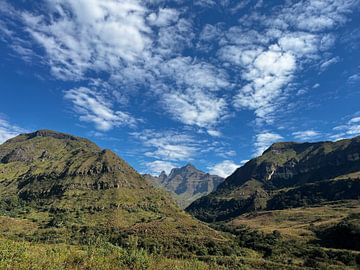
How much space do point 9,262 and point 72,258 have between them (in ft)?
21.5

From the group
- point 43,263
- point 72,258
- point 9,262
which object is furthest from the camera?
point 72,258

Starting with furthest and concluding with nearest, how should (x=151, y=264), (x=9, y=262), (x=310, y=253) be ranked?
1. (x=310, y=253)
2. (x=151, y=264)
3. (x=9, y=262)

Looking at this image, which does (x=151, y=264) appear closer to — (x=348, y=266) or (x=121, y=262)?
(x=121, y=262)

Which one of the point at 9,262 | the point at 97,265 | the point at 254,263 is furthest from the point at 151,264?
the point at 254,263

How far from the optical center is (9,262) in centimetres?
2630

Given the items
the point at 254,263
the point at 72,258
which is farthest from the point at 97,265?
the point at 254,263

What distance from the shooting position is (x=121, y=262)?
33.8 meters

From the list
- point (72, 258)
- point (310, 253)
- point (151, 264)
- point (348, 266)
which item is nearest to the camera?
point (72, 258)

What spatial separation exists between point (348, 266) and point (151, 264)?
154 meters

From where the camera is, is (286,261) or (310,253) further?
(310,253)

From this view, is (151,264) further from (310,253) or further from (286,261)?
(310,253)

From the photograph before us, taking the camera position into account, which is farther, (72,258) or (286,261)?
(286,261)

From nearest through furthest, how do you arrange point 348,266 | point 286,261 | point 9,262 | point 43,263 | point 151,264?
point 9,262 → point 43,263 → point 151,264 → point 348,266 → point 286,261

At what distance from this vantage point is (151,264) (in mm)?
34000
